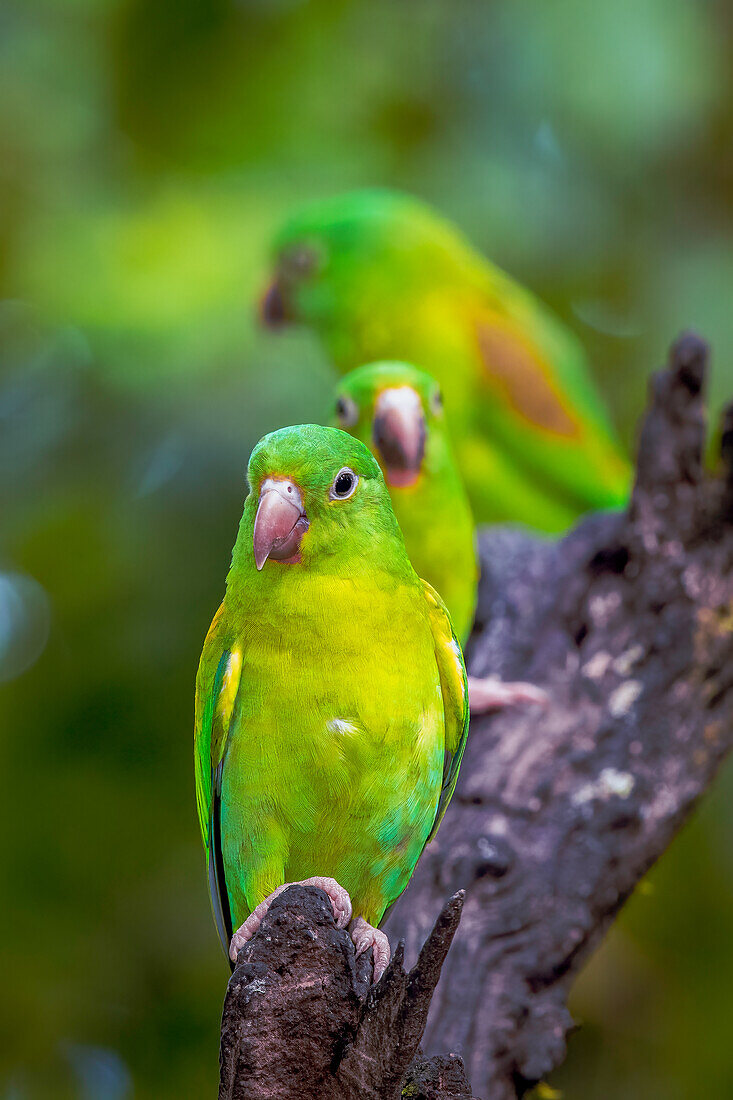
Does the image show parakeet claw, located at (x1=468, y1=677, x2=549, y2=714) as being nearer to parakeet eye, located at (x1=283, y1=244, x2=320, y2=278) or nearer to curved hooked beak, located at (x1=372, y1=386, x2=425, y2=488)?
curved hooked beak, located at (x1=372, y1=386, x2=425, y2=488)

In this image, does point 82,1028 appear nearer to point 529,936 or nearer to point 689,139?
point 529,936

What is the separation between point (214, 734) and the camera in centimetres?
136

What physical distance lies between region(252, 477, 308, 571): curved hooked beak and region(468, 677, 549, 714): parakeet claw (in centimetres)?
95

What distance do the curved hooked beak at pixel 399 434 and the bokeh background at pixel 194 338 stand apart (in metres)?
1.10

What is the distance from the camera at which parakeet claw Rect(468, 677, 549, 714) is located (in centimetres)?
211

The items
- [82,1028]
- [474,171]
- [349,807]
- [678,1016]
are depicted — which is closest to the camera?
[349,807]

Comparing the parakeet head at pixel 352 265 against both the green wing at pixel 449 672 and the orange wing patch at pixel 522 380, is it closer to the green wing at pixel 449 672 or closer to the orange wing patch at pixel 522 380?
the orange wing patch at pixel 522 380

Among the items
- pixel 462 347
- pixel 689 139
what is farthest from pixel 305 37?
pixel 462 347

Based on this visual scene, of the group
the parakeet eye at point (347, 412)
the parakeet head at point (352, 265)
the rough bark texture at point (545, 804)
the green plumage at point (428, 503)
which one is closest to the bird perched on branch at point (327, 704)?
the rough bark texture at point (545, 804)

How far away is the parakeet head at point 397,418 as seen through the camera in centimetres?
172

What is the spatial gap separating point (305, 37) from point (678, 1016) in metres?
4.46

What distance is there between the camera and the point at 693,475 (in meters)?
2.79

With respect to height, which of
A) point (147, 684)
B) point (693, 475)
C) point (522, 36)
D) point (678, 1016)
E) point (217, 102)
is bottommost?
point (678, 1016)

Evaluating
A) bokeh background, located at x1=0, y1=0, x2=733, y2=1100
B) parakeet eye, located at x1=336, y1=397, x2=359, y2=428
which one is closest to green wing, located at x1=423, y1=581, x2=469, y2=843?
parakeet eye, located at x1=336, y1=397, x2=359, y2=428
